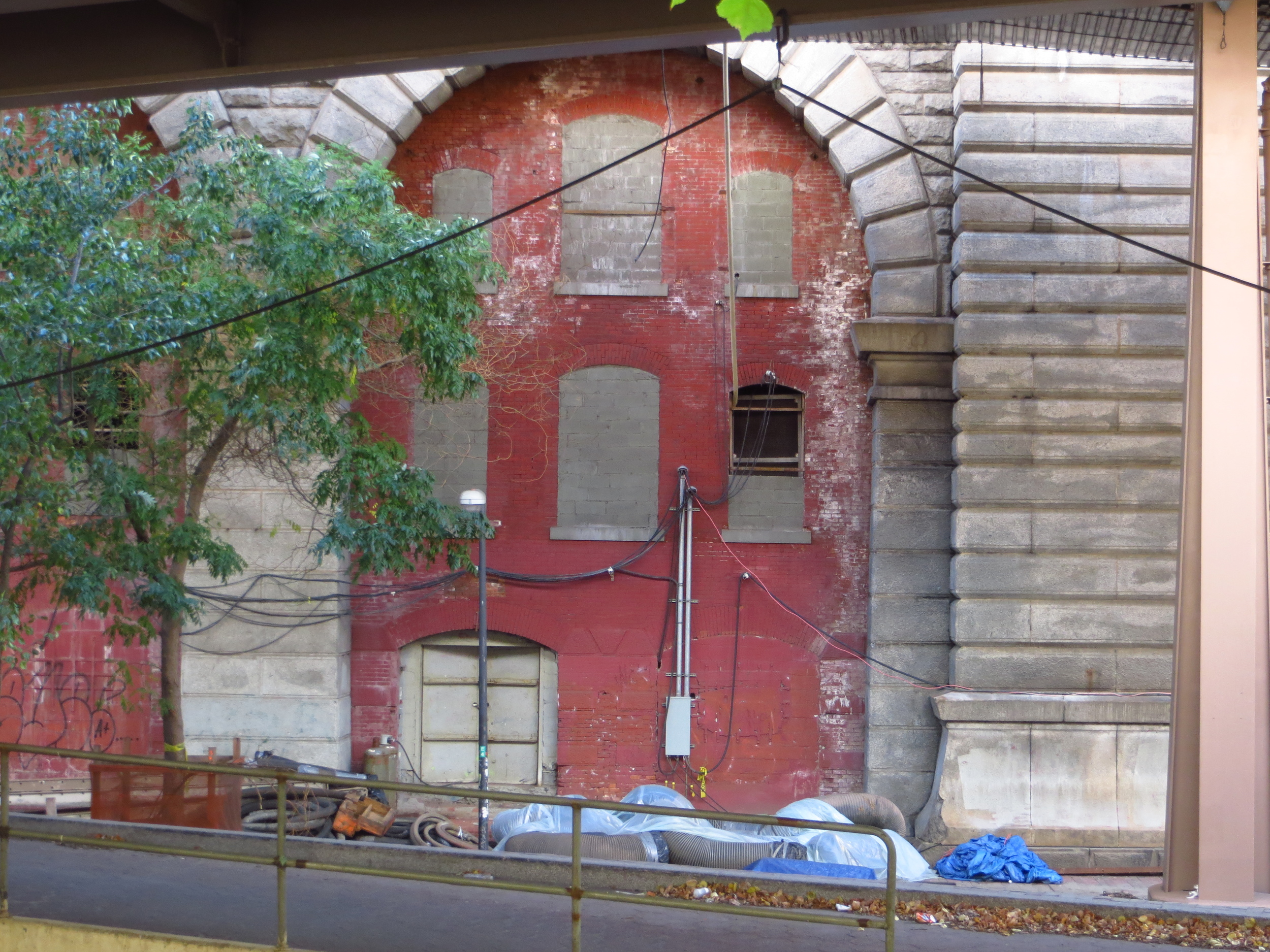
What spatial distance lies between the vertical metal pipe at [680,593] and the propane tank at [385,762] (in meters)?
3.66

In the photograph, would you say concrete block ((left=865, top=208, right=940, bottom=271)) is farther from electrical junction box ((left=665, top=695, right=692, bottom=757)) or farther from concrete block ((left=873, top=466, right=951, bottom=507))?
electrical junction box ((left=665, top=695, right=692, bottom=757))

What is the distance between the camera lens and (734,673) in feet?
48.1

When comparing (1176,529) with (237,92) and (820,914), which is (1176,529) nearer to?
(820,914)

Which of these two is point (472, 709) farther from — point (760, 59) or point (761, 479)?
point (760, 59)

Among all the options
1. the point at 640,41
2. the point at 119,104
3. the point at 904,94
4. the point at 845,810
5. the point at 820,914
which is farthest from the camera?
the point at 904,94

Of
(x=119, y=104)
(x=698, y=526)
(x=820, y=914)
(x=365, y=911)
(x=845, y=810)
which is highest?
(x=119, y=104)

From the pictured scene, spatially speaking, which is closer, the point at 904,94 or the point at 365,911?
the point at 365,911

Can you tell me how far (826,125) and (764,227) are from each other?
147cm

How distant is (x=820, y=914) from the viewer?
19.3 feet

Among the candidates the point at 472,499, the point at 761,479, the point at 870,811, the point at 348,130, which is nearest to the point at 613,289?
the point at 761,479

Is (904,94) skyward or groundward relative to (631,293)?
skyward

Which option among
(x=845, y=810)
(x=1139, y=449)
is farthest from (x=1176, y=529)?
(x=845, y=810)

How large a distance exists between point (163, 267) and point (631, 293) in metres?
6.19

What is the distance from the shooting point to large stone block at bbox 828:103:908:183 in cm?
1407
